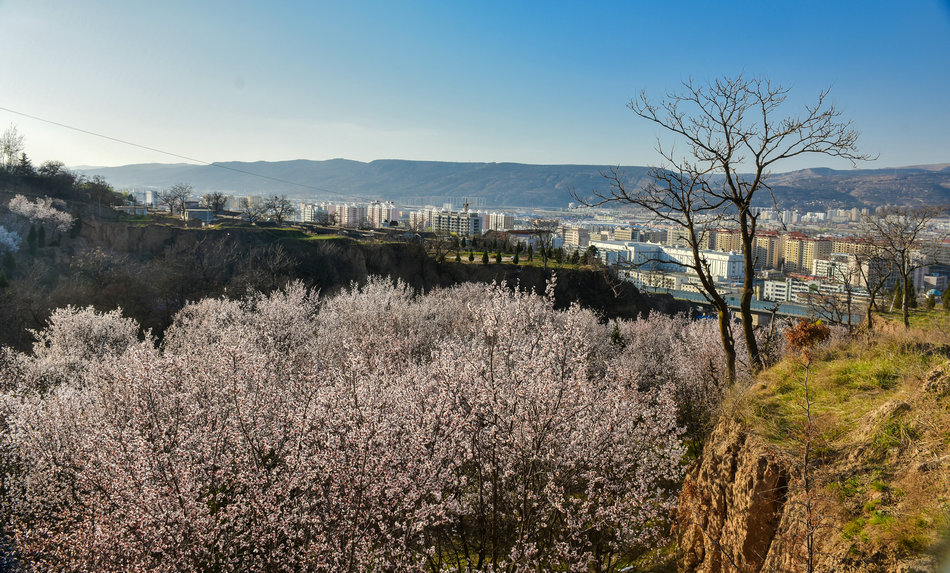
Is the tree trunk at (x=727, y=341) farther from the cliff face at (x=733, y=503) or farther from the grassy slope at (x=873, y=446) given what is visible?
the cliff face at (x=733, y=503)

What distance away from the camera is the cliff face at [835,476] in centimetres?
507

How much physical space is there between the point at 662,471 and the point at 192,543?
8605 mm

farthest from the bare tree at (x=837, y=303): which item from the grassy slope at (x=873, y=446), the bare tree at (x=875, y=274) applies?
the grassy slope at (x=873, y=446)

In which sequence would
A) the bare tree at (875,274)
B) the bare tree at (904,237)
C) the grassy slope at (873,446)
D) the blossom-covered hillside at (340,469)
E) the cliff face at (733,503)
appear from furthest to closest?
1. the bare tree at (904,237)
2. the bare tree at (875,274)
3. the blossom-covered hillside at (340,469)
4. the cliff face at (733,503)
5. the grassy slope at (873,446)

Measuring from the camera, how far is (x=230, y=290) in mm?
42562

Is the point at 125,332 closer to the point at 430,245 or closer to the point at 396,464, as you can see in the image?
the point at 396,464

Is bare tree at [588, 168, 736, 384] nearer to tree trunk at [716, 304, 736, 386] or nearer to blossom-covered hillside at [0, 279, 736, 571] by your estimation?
tree trunk at [716, 304, 736, 386]

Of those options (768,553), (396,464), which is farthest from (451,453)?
(768,553)

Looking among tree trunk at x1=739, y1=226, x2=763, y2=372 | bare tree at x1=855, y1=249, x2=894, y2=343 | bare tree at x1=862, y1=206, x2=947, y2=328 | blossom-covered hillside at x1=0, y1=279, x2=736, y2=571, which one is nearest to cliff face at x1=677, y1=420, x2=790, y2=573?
blossom-covered hillside at x1=0, y1=279, x2=736, y2=571

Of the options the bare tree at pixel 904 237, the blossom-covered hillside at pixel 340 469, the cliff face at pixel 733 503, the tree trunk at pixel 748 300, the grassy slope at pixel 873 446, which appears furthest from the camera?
the bare tree at pixel 904 237

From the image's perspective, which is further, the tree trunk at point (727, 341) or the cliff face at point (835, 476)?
the tree trunk at point (727, 341)

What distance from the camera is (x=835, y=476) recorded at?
20.0 feet

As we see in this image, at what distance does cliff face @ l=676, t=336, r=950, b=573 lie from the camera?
5.07 m

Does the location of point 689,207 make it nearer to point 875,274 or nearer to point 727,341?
point 727,341
